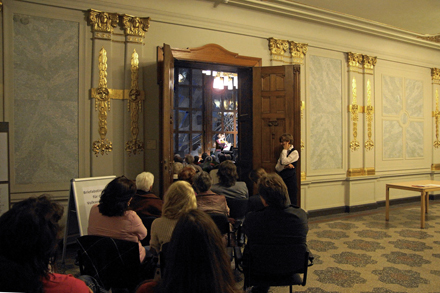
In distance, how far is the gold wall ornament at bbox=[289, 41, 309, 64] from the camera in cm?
624

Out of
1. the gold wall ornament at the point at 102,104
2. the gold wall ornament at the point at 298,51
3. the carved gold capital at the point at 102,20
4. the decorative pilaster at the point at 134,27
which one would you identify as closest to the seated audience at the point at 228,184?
the gold wall ornament at the point at 102,104

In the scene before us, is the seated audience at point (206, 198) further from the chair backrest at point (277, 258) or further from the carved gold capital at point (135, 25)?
the carved gold capital at point (135, 25)

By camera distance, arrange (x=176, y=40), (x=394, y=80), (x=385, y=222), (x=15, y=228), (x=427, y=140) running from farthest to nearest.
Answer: (x=427, y=140)
(x=394, y=80)
(x=385, y=222)
(x=176, y=40)
(x=15, y=228)

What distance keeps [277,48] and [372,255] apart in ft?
12.9

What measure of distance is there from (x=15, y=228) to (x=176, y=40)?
180 inches

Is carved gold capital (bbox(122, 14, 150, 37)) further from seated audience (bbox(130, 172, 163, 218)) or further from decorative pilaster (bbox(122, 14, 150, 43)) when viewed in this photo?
seated audience (bbox(130, 172, 163, 218))

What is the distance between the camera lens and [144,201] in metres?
3.20

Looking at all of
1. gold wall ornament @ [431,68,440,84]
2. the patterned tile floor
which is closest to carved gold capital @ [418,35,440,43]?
gold wall ornament @ [431,68,440,84]

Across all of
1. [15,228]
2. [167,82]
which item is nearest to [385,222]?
[167,82]

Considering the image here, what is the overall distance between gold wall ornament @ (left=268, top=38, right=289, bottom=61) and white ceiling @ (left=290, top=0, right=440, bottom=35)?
0.77m

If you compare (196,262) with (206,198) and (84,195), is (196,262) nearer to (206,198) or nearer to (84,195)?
(206,198)

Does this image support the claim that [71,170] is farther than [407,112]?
No

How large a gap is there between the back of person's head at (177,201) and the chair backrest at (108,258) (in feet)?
1.14

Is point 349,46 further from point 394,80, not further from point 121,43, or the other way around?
point 121,43
